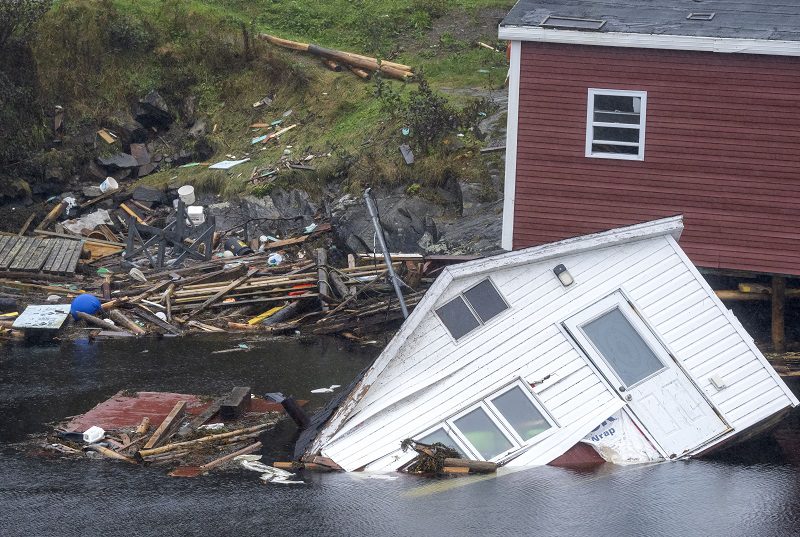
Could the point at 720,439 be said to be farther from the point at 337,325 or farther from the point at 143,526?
the point at 337,325

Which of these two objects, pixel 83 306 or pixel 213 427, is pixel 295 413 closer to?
pixel 213 427

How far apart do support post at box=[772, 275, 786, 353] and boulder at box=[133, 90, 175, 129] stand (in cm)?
1885

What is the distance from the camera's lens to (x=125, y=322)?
832 inches

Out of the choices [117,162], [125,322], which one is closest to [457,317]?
[125,322]

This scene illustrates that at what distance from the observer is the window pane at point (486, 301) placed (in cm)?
1406

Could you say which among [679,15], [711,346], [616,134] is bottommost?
[711,346]

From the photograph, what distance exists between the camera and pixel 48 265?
23375 millimetres

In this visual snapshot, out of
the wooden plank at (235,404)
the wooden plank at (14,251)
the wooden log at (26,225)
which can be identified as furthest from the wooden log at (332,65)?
the wooden plank at (235,404)

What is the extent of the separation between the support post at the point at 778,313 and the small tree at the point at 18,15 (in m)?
21.3

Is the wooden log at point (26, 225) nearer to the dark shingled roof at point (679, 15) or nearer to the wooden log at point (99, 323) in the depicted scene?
the wooden log at point (99, 323)

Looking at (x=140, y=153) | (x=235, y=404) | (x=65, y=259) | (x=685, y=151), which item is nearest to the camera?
(x=235, y=404)

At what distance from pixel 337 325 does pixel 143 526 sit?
9.33 meters

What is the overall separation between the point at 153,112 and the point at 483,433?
1998 centimetres

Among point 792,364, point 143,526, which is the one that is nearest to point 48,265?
point 143,526
